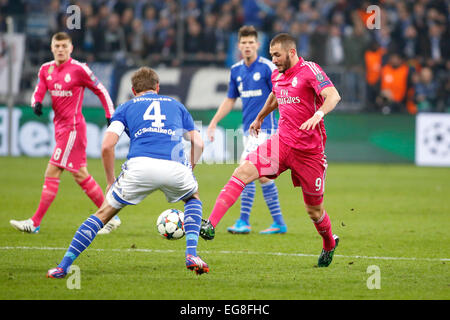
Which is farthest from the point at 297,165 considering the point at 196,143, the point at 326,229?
the point at 196,143

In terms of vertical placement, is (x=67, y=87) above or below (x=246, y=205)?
above

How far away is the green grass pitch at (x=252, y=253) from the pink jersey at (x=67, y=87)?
1508 mm

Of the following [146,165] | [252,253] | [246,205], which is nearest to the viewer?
[146,165]

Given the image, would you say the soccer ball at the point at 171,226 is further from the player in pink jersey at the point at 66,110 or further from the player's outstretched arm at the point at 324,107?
the player in pink jersey at the point at 66,110

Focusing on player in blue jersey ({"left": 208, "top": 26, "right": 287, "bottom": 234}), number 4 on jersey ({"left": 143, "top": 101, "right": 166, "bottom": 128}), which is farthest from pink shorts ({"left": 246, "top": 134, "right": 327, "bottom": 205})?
player in blue jersey ({"left": 208, "top": 26, "right": 287, "bottom": 234})

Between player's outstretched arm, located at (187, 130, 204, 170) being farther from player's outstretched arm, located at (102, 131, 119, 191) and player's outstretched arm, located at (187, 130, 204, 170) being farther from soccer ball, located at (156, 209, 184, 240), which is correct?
player's outstretched arm, located at (102, 131, 119, 191)

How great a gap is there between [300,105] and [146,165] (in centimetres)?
179

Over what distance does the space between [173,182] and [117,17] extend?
1602 cm

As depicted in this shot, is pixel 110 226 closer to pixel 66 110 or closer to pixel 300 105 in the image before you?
pixel 66 110

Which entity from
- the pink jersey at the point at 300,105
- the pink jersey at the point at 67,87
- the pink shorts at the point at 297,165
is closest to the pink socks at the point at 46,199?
the pink jersey at the point at 67,87

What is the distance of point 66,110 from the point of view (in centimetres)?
1054

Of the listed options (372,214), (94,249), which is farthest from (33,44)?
(94,249)

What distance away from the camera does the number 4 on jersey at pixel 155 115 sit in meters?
7.13
